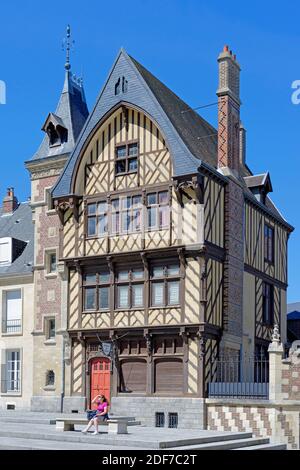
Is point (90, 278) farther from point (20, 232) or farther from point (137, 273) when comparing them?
point (20, 232)

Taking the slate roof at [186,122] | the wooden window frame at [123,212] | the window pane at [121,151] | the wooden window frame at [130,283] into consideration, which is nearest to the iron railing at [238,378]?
the wooden window frame at [130,283]

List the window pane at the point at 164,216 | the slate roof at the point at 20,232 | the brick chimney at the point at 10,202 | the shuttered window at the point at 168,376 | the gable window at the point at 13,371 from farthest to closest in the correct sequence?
the brick chimney at the point at 10,202, the slate roof at the point at 20,232, the gable window at the point at 13,371, the window pane at the point at 164,216, the shuttered window at the point at 168,376

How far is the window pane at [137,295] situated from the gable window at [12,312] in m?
6.79

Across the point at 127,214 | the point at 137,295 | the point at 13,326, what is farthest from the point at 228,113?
the point at 13,326

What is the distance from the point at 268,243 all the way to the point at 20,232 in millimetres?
10617

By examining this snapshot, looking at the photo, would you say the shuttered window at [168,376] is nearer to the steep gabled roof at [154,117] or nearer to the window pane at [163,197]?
the window pane at [163,197]

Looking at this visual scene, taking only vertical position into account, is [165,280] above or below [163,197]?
below

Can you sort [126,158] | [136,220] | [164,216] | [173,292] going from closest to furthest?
[173,292]
[164,216]
[136,220]
[126,158]

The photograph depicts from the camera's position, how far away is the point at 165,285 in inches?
→ 1074

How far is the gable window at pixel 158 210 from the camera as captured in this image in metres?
27.6

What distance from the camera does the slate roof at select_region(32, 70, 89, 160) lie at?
32562mm
